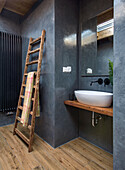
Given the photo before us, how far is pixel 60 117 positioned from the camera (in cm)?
187

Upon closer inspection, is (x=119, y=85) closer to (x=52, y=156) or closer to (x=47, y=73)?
(x=47, y=73)

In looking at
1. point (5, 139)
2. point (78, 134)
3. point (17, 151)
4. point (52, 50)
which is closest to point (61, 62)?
point (52, 50)

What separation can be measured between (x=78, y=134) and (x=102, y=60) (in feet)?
4.67

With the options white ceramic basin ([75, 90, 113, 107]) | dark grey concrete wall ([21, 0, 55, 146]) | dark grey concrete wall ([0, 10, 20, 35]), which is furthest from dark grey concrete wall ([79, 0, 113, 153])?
dark grey concrete wall ([0, 10, 20, 35])

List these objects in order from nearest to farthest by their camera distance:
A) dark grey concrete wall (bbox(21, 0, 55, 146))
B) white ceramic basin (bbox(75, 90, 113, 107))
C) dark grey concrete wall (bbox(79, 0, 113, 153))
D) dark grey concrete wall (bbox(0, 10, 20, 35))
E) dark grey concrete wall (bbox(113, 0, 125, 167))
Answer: dark grey concrete wall (bbox(113, 0, 125, 167))
white ceramic basin (bbox(75, 90, 113, 107))
dark grey concrete wall (bbox(79, 0, 113, 153))
dark grey concrete wall (bbox(21, 0, 55, 146))
dark grey concrete wall (bbox(0, 10, 20, 35))

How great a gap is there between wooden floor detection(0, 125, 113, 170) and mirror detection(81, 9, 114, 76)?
1.21 metres

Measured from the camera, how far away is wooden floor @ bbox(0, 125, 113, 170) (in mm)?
1436

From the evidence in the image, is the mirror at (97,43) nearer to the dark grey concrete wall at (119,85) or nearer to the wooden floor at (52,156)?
the dark grey concrete wall at (119,85)

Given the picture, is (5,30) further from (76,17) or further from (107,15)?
(107,15)

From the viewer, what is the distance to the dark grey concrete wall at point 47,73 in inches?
70.9

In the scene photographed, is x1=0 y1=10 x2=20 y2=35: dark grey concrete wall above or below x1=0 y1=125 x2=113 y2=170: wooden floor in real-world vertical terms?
above

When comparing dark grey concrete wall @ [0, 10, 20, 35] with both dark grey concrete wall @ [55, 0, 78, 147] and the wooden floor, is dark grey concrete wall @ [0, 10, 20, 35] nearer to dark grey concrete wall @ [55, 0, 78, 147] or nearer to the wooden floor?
dark grey concrete wall @ [55, 0, 78, 147]

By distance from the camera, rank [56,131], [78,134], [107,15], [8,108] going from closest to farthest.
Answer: [107,15], [56,131], [78,134], [8,108]

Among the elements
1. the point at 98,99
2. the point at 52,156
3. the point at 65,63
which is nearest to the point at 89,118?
the point at 98,99
